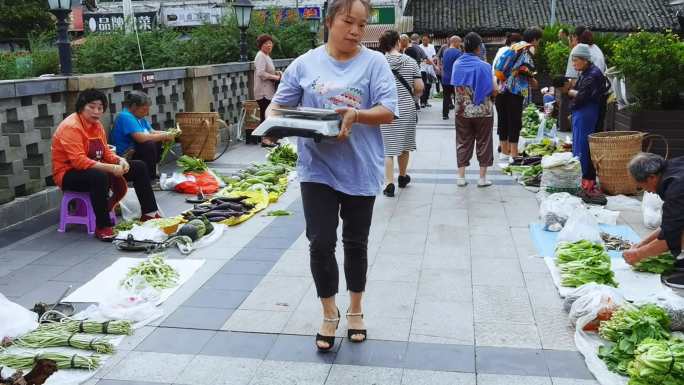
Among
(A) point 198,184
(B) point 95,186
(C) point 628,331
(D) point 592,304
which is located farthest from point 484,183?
(C) point 628,331

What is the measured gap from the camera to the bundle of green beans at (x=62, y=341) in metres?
3.89

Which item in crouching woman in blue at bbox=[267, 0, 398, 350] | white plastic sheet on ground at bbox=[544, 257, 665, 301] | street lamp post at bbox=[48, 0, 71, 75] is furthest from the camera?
street lamp post at bbox=[48, 0, 71, 75]

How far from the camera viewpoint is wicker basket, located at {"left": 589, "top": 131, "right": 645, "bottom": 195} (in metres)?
7.36

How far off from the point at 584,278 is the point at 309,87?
2.40m

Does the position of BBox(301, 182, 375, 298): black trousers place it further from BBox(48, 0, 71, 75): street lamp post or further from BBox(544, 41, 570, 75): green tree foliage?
BBox(544, 41, 570, 75): green tree foliage

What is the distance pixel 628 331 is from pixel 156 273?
3.19 meters

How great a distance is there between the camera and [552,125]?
1212 centimetres

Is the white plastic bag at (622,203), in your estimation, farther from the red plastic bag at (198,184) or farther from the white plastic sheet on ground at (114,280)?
the red plastic bag at (198,184)

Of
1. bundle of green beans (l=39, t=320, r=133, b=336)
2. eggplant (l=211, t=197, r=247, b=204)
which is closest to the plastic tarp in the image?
eggplant (l=211, t=197, r=247, b=204)

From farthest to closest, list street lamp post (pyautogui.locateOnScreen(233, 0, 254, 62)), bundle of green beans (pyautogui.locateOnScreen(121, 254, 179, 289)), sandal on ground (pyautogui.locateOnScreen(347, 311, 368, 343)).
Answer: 1. street lamp post (pyautogui.locateOnScreen(233, 0, 254, 62))
2. bundle of green beans (pyautogui.locateOnScreen(121, 254, 179, 289))
3. sandal on ground (pyautogui.locateOnScreen(347, 311, 368, 343))

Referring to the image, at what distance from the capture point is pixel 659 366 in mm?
3209

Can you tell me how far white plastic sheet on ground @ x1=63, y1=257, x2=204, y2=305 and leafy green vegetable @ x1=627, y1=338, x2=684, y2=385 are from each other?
2962 mm

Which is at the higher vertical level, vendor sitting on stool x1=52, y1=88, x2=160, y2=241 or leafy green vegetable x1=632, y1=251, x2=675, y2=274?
vendor sitting on stool x1=52, y1=88, x2=160, y2=241

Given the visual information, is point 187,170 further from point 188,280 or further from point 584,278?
point 584,278
